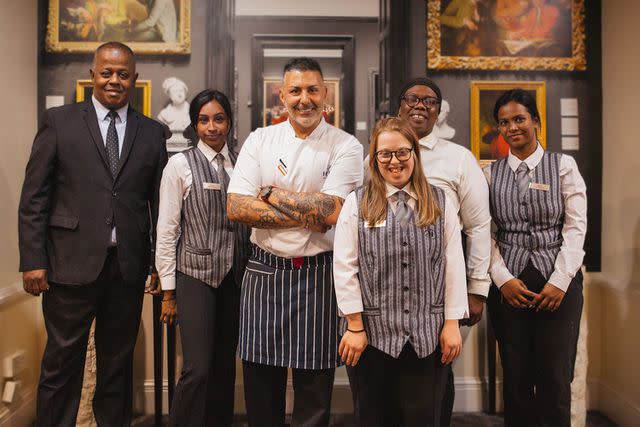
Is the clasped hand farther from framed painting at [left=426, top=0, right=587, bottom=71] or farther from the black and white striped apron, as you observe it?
framed painting at [left=426, top=0, right=587, bottom=71]

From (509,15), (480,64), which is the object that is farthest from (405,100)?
(509,15)

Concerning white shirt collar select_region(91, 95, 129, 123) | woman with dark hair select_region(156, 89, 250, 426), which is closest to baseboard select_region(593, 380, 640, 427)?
woman with dark hair select_region(156, 89, 250, 426)

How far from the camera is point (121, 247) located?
2.26m

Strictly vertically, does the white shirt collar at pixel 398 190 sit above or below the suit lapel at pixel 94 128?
below

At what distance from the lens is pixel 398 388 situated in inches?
73.3

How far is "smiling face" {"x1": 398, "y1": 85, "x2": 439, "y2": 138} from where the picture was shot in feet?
7.54

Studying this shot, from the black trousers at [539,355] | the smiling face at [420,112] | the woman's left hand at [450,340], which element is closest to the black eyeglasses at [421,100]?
the smiling face at [420,112]

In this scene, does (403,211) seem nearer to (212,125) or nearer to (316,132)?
(316,132)

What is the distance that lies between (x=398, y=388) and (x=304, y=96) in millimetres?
1080

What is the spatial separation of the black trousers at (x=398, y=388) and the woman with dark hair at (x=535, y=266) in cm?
61

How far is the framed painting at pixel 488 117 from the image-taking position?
3385 mm

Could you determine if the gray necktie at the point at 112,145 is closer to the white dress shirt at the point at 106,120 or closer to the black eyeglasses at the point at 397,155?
the white dress shirt at the point at 106,120

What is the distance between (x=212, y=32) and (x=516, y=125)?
6.46 feet

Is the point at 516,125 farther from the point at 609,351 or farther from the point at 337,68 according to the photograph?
the point at 337,68
